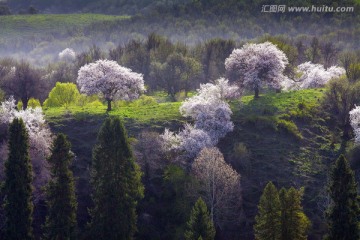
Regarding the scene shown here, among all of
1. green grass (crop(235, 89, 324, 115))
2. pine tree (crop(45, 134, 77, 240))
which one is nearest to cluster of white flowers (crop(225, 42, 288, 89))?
green grass (crop(235, 89, 324, 115))

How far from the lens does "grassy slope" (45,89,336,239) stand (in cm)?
8650

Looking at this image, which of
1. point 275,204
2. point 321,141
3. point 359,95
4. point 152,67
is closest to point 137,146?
point 275,204

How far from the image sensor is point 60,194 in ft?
222

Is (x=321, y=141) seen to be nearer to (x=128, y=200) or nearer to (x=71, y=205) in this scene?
(x=128, y=200)

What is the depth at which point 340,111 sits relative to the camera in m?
102

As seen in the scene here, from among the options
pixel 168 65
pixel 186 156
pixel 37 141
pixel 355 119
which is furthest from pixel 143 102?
pixel 355 119

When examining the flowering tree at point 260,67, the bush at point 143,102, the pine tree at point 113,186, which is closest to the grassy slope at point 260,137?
the flowering tree at point 260,67

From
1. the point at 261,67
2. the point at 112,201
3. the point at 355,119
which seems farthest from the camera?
the point at 261,67

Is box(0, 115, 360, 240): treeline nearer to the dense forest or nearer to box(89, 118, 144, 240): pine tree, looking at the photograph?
box(89, 118, 144, 240): pine tree

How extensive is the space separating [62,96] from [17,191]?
2026 inches

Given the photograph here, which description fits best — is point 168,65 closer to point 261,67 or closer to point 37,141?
point 261,67

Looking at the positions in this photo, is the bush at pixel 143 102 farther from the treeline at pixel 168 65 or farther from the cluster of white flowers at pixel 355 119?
the cluster of white flowers at pixel 355 119

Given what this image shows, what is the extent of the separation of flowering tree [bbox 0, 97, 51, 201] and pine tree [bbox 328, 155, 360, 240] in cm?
3788

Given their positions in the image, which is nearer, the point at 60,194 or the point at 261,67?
the point at 60,194
